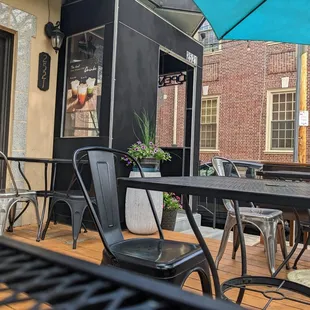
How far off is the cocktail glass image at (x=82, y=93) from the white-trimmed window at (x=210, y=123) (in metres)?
7.69

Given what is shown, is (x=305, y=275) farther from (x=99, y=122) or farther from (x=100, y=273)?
(x=99, y=122)

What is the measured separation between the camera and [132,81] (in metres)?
3.91

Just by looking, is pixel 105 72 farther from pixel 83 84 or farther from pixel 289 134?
pixel 289 134

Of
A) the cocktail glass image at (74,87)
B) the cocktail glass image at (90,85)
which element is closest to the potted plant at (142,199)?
the cocktail glass image at (90,85)

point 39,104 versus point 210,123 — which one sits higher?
point 210,123

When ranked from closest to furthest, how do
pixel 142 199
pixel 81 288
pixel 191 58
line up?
1. pixel 81 288
2. pixel 142 199
3. pixel 191 58

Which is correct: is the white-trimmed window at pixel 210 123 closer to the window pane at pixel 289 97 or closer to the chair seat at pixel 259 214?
the window pane at pixel 289 97

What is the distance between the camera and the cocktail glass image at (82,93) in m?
3.93

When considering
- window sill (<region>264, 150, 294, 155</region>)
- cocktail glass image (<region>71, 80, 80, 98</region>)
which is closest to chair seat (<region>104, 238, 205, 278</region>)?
cocktail glass image (<region>71, 80, 80, 98</region>)

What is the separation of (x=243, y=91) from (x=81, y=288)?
35.6 ft

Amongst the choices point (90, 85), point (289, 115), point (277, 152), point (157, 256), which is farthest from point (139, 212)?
point (289, 115)

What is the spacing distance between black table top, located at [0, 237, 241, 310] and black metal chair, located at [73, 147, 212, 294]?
2.45 ft

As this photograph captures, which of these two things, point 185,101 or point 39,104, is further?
point 185,101

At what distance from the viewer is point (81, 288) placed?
480mm
